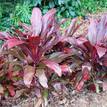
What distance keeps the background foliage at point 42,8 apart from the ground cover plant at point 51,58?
257 cm

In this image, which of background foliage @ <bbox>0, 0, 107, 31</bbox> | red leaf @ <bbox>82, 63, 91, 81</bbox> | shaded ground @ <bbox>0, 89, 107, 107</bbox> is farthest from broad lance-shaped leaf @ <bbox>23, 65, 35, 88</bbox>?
background foliage @ <bbox>0, 0, 107, 31</bbox>

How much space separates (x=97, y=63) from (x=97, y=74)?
A: 0.45 ft

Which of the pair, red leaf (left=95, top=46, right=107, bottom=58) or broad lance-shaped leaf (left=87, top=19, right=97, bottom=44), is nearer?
red leaf (left=95, top=46, right=107, bottom=58)

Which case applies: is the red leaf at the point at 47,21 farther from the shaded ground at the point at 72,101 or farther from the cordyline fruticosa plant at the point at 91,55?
the shaded ground at the point at 72,101

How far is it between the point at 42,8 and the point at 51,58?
3172 millimetres

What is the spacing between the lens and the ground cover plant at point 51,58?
2947 millimetres

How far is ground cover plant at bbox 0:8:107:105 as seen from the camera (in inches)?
116

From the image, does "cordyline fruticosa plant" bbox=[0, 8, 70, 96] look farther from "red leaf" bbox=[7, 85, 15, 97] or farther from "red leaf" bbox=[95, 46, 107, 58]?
"red leaf" bbox=[95, 46, 107, 58]

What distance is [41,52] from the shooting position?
300cm

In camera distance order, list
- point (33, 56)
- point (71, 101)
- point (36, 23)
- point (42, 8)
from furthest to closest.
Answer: point (42, 8) → point (71, 101) → point (36, 23) → point (33, 56)

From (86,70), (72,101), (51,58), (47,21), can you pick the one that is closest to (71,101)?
(72,101)

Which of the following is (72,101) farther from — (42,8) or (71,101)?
(42,8)

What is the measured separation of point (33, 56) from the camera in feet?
9.82

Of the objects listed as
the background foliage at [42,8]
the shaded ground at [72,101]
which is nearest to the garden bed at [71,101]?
the shaded ground at [72,101]
